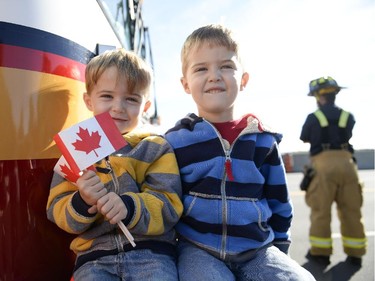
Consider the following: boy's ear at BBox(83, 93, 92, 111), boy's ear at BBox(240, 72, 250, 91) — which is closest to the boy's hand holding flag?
boy's ear at BBox(83, 93, 92, 111)

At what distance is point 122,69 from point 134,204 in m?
0.58

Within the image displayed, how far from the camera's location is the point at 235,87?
1.66 m

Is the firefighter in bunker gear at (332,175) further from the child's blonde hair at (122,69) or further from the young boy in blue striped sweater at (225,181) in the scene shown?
the child's blonde hair at (122,69)

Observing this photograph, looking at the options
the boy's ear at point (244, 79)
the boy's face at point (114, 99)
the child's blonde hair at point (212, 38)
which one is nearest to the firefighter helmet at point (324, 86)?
the boy's ear at point (244, 79)

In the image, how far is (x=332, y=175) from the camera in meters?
3.79

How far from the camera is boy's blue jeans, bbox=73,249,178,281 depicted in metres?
1.27

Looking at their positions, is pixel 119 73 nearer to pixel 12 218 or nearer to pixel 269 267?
pixel 12 218

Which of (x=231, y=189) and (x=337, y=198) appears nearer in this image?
(x=231, y=189)

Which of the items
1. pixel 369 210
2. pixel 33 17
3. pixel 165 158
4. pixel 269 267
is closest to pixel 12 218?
pixel 165 158

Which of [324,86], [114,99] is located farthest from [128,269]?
[324,86]

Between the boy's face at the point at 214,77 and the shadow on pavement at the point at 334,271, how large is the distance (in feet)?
7.54

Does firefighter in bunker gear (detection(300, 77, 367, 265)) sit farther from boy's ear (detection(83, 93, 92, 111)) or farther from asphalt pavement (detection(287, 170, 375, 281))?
boy's ear (detection(83, 93, 92, 111))

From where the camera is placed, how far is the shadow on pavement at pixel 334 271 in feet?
10.6

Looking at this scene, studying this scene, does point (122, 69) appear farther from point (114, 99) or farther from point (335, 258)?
point (335, 258)
